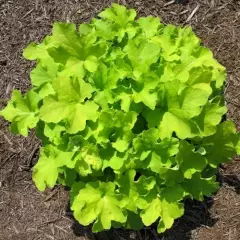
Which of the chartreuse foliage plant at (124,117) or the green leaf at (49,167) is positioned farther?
the green leaf at (49,167)

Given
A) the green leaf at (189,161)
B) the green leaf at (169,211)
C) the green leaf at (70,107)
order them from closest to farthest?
1. the green leaf at (70,107)
2. the green leaf at (189,161)
3. the green leaf at (169,211)

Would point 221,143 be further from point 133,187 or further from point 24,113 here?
point 24,113

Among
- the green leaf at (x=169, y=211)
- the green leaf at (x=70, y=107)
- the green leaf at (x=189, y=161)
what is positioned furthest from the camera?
the green leaf at (x=169, y=211)

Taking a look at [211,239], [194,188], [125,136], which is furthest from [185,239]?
[125,136]

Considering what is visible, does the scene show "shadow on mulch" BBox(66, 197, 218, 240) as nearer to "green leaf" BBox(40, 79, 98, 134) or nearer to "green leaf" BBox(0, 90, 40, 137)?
"green leaf" BBox(0, 90, 40, 137)

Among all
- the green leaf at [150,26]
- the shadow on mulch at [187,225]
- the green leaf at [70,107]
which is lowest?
the shadow on mulch at [187,225]

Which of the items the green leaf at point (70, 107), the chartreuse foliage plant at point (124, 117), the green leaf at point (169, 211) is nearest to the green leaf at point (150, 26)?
the chartreuse foliage plant at point (124, 117)

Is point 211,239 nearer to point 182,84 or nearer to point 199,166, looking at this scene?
point 199,166

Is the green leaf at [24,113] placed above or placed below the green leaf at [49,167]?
above

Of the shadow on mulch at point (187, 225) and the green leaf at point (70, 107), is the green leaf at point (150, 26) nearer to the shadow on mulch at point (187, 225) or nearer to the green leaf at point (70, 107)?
the green leaf at point (70, 107)
